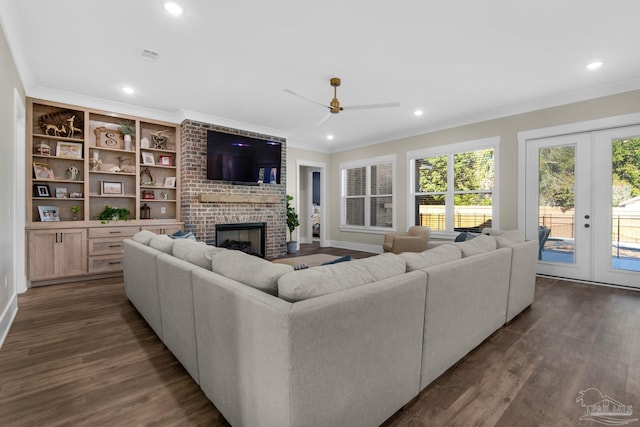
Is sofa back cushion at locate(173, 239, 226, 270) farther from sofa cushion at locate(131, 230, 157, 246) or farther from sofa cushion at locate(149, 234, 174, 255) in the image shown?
sofa cushion at locate(131, 230, 157, 246)

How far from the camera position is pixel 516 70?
11.5ft

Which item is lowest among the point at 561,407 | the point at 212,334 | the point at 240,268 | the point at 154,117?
the point at 561,407

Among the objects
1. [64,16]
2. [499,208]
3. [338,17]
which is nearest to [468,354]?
[338,17]

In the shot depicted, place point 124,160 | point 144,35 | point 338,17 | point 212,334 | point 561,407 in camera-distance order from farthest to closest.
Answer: point 124,160
point 144,35
point 338,17
point 561,407
point 212,334

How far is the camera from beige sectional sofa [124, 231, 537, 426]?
1078 millimetres

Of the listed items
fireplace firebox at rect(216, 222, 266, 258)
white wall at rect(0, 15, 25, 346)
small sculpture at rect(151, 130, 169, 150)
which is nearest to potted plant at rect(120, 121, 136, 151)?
small sculpture at rect(151, 130, 169, 150)

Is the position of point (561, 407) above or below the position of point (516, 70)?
below

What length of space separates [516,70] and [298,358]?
4.03m

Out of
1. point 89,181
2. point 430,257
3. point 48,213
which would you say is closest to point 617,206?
point 430,257

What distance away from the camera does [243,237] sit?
19.4ft

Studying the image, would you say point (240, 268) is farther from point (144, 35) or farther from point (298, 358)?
point (144, 35)

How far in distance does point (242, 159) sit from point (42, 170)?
2.84 meters

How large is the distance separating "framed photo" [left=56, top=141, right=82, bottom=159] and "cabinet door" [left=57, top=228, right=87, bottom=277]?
113 centimetres

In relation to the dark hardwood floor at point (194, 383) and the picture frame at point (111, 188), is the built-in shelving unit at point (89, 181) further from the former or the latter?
the dark hardwood floor at point (194, 383)
